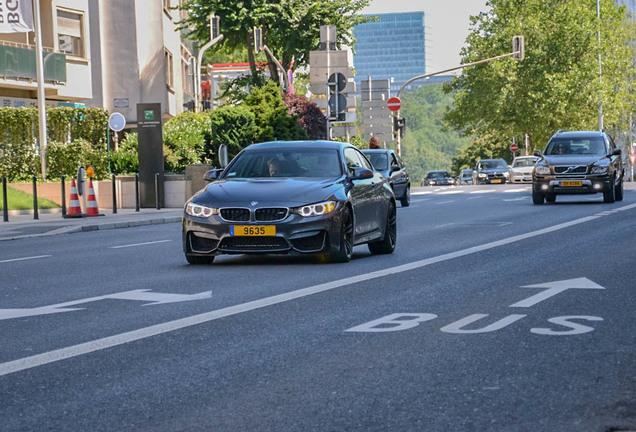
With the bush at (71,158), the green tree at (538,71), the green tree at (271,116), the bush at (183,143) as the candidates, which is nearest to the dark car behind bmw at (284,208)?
the bush at (71,158)

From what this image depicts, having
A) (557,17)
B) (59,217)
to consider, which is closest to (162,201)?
(59,217)

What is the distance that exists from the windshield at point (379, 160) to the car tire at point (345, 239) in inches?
760

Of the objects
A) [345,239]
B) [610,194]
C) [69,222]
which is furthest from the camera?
[610,194]

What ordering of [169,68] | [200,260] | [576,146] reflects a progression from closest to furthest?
[200,260] < [576,146] < [169,68]

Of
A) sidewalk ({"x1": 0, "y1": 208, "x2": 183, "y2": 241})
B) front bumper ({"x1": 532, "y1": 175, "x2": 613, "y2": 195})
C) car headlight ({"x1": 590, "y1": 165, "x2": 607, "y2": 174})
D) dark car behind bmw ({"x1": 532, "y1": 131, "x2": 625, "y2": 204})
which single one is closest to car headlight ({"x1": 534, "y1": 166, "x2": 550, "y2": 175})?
dark car behind bmw ({"x1": 532, "y1": 131, "x2": 625, "y2": 204})

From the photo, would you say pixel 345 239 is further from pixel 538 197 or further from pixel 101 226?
pixel 538 197

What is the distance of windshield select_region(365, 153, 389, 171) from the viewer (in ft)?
111

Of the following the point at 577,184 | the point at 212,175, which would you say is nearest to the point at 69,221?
the point at 577,184

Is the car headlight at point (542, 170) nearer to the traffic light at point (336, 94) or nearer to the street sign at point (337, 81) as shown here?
the traffic light at point (336, 94)

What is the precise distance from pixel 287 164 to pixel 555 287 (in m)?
4.88

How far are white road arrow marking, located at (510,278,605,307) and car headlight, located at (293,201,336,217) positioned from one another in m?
3.12

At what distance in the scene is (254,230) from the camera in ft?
45.2

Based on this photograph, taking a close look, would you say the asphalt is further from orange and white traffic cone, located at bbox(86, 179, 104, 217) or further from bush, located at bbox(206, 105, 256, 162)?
bush, located at bbox(206, 105, 256, 162)

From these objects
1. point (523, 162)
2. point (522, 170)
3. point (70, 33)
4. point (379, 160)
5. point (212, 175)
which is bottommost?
point (522, 170)
